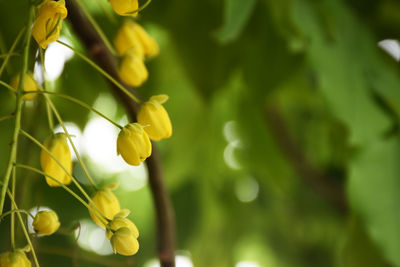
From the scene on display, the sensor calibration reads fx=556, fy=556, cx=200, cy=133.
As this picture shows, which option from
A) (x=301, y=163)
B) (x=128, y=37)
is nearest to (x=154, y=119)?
(x=128, y=37)

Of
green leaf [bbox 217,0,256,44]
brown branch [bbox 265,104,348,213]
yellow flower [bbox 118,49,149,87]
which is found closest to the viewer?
yellow flower [bbox 118,49,149,87]

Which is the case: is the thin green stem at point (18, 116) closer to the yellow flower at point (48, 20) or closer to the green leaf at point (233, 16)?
the yellow flower at point (48, 20)

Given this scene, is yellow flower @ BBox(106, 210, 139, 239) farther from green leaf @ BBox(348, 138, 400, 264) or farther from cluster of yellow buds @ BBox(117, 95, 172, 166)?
green leaf @ BBox(348, 138, 400, 264)

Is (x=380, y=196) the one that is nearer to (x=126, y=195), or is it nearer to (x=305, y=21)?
(x=305, y=21)

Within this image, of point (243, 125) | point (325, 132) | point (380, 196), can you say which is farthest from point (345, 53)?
point (325, 132)

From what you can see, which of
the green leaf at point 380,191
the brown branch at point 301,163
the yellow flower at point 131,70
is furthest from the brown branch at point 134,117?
the brown branch at point 301,163

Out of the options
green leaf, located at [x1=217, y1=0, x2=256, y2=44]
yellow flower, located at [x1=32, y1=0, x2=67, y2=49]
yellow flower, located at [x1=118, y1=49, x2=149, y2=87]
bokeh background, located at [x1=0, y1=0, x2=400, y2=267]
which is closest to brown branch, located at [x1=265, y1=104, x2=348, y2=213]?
bokeh background, located at [x1=0, y1=0, x2=400, y2=267]
